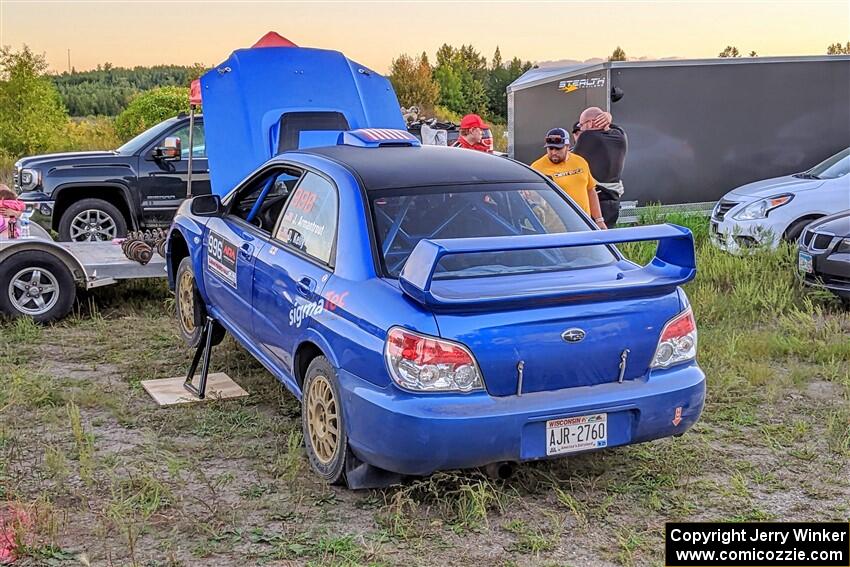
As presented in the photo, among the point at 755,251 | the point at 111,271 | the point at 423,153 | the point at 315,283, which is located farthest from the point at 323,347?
the point at 755,251

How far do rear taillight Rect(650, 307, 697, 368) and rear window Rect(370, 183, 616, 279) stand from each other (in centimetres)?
49

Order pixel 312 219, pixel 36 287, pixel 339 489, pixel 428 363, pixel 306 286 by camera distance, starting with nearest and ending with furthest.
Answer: pixel 428 363
pixel 339 489
pixel 306 286
pixel 312 219
pixel 36 287

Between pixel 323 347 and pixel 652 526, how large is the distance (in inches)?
66.1

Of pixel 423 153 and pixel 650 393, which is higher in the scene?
pixel 423 153

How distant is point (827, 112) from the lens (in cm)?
1296

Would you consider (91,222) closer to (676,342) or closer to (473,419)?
(473,419)

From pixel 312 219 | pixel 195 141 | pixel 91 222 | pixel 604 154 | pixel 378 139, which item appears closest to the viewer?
pixel 312 219

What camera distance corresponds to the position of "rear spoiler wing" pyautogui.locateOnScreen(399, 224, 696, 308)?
3.83 m

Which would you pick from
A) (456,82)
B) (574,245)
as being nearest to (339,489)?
(574,245)

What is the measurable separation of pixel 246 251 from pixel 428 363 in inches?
78.6

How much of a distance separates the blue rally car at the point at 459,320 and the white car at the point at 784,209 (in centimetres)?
597

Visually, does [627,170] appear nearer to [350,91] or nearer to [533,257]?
[350,91]

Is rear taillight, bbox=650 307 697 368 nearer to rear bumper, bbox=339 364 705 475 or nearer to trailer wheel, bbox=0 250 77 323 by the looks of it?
rear bumper, bbox=339 364 705 475

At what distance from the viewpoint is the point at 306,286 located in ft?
15.1
